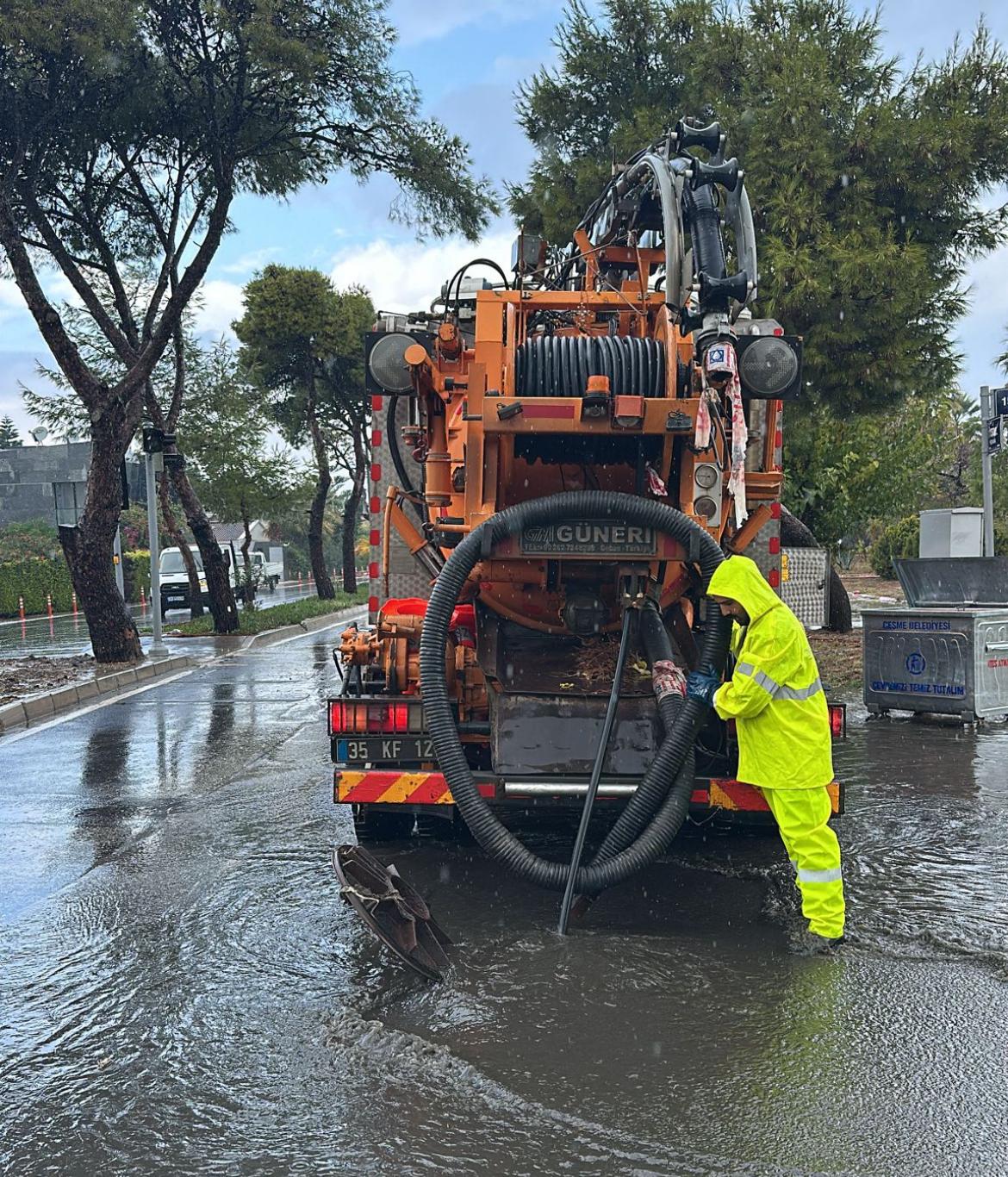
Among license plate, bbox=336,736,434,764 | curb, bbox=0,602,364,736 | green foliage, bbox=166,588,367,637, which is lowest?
curb, bbox=0,602,364,736

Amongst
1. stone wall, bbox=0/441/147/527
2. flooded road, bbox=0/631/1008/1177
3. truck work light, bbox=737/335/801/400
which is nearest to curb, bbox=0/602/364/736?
flooded road, bbox=0/631/1008/1177

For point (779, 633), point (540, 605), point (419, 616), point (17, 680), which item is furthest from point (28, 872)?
point (17, 680)

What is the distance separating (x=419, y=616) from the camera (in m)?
6.50

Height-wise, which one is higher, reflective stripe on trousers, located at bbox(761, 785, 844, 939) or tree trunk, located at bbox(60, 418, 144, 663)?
tree trunk, located at bbox(60, 418, 144, 663)

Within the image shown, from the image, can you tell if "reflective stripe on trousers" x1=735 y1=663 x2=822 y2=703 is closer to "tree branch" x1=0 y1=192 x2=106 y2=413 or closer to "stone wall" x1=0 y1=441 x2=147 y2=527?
"tree branch" x1=0 y1=192 x2=106 y2=413

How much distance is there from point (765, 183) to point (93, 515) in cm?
994

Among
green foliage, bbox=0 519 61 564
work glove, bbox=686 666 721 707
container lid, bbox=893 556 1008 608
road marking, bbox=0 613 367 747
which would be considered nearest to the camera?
work glove, bbox=686 666 721 707

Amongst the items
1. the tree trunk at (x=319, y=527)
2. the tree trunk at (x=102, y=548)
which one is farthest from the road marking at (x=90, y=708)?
the tree trunk at (x=319, y=527)

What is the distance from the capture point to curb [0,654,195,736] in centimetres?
1188

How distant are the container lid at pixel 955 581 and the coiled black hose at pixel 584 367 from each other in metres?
6.91

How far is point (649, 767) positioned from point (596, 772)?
0.25 m

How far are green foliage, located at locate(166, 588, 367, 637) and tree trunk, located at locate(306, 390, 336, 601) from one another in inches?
35.5

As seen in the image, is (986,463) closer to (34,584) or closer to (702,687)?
(702,687)

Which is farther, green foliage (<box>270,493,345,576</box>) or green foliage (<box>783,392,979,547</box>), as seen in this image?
green foliage (<box>270,493,345,576</box>)
